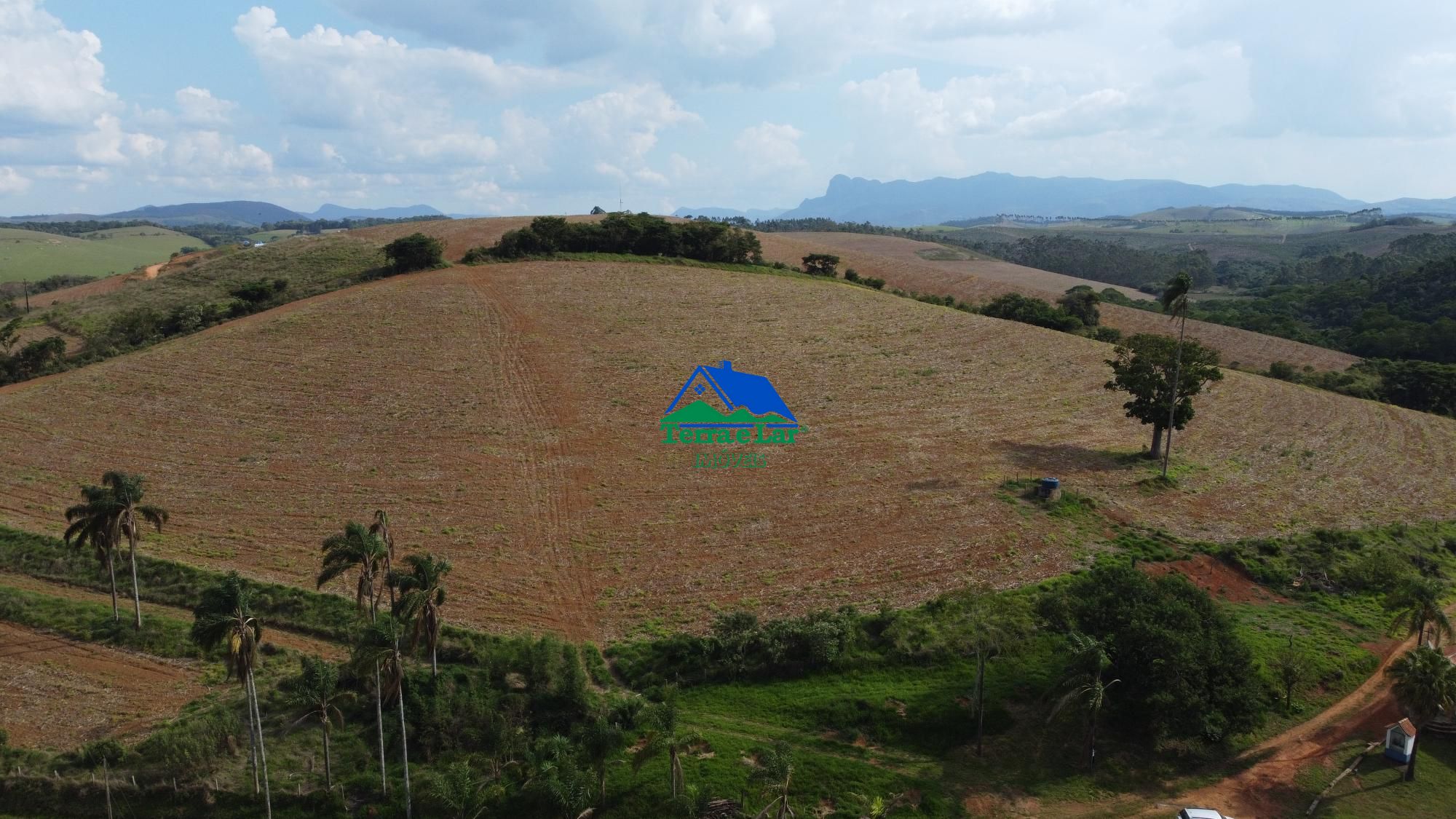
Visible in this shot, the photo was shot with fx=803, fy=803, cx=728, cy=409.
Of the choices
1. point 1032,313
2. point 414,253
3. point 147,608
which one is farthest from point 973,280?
point 147,608

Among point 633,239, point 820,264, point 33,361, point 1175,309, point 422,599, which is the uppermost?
point 633,239

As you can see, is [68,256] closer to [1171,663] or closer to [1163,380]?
[1163,380]

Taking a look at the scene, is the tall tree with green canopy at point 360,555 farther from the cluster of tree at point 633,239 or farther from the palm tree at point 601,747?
the cluster of tree at point 633,239

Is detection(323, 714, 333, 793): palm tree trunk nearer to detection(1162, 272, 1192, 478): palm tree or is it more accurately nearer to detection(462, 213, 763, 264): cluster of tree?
detection(1162, 272, 1192, 478): palm tree

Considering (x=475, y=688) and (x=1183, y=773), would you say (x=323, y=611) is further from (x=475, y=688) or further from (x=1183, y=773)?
(x=1183, y=773)

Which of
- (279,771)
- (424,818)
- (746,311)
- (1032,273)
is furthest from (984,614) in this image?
(1032,273)

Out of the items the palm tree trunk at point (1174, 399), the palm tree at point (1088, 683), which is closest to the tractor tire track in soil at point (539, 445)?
the palm tree at point (1088, 683)
